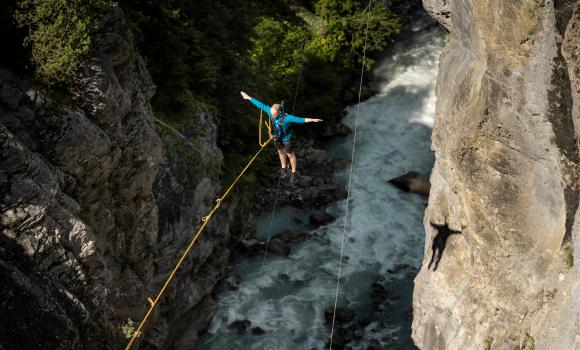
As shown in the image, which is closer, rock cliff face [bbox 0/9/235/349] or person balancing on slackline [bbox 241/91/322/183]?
rock cliff face [bbox 0/9/235/349]

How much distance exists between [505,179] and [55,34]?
9.58 m

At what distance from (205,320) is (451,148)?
30.8 feet

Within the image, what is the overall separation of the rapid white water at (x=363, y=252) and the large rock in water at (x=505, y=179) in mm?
4093

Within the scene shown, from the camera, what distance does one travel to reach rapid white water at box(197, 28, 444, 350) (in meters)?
19.2

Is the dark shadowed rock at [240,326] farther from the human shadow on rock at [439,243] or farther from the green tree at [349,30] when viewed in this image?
the green tree at [349,30]

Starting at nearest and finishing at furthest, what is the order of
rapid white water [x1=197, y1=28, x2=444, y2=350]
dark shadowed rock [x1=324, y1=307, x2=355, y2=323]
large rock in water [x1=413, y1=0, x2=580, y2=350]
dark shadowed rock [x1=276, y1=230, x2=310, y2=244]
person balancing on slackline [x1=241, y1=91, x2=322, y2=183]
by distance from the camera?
large rock in water [x1=413, y1=0, x2=580, y2=350] → person balancing on slackline [x1=241, y1=91, x2=322, y2=183] → rapid white water [x1=197, y1=28, x2=444, y2=350] → dark shadowed rock [x1=324, y1=307, x2=355, y2=323] → dark shadowed rock [x1=276, y1=230, x2=310, y2=244]

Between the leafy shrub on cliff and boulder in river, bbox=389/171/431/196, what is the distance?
1510 cm

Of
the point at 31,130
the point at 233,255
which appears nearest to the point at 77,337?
the point at 31,130

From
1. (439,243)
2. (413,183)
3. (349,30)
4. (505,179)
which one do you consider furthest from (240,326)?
(349,30)

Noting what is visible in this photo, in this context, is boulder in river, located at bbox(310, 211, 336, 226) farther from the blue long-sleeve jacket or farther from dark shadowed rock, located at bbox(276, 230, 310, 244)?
the blue long-sleeve jacket

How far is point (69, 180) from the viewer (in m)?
12.1

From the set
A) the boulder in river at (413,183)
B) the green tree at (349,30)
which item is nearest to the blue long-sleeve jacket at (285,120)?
the boulder in river at (413,183)

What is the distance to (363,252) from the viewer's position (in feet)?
72.6

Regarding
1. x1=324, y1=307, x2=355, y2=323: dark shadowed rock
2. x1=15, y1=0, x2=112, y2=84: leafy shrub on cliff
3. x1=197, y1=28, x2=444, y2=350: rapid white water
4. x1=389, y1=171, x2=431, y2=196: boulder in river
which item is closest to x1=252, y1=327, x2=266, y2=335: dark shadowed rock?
x1=197, y1=28, x2=444, y2=350: rapid white water
